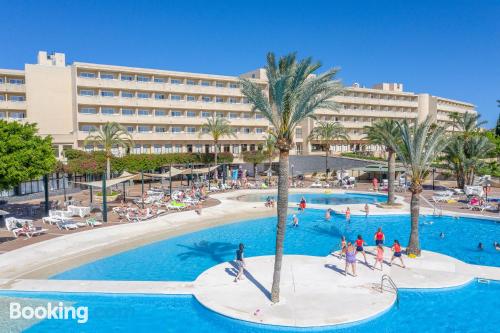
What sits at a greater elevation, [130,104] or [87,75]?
[87,75]

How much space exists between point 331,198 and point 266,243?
19279mm

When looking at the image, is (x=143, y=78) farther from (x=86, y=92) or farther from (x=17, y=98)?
(x=17, y=98)

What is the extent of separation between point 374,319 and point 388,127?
78.6ft

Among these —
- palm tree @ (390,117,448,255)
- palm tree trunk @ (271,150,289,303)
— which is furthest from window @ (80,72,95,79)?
palm tree trunk @ (271,150,289,303)

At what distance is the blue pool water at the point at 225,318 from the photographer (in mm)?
12297

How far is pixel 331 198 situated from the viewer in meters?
40.8

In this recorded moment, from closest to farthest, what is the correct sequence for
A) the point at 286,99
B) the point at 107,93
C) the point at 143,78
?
the point at 286,99 → the point at 107,93 → the point at 143,78

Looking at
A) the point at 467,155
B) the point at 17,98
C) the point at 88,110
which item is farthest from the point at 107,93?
the point at 467,155

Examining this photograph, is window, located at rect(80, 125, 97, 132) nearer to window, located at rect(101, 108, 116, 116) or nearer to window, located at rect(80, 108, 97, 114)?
window, located at rect(80, 108, 97, 114)

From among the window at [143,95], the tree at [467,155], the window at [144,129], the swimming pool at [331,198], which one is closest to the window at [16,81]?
the window at [143,95]

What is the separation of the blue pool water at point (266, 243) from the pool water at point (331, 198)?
7.45m

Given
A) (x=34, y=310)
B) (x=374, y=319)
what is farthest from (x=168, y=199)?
(x=374, y=319)

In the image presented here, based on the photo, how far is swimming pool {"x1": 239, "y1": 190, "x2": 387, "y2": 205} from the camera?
38.4 metres

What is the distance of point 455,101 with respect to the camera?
108 meters
